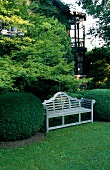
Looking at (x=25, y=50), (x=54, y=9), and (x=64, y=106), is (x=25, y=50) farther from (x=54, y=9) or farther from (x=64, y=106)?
(x=54, y=9)

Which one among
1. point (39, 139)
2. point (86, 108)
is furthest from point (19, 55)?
point (86, 108)

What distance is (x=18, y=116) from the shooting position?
5.89 metres

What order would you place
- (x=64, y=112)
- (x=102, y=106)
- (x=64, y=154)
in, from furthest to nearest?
(x=102, y=106), (x=64, y=112), (x=64, y=154)

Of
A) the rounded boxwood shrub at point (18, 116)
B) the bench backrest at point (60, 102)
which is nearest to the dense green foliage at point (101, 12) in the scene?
the bench backrest at point (60, 102)

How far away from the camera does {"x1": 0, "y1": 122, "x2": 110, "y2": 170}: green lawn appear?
4358mm

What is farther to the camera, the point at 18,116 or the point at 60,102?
the point at 60,102

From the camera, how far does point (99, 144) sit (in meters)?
5.79

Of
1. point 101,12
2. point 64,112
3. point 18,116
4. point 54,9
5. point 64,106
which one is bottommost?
point 64,112

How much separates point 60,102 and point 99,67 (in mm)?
10549

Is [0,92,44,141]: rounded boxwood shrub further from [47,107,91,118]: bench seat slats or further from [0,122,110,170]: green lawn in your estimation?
[47,107,91,118]: bench seat slats

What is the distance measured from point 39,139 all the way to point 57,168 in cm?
217

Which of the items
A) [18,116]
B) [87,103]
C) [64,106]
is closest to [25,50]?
[18,116]

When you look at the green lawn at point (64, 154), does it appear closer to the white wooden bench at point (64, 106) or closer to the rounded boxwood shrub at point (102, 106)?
the white wooden bench at point (64, 106)

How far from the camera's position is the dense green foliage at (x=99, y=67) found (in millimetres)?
17328
